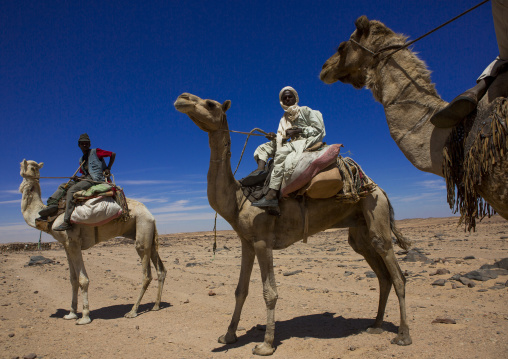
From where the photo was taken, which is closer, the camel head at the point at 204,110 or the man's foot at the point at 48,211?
the camel head at the point at 204,110

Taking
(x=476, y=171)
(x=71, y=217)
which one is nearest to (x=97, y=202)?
(x=71, y=217)

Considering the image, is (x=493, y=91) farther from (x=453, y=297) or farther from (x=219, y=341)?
(x=453, y=297)

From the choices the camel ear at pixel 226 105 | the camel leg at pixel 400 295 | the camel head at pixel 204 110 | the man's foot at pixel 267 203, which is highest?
the camel ear at pixel 226 105

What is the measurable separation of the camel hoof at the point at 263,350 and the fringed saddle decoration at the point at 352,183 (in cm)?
226

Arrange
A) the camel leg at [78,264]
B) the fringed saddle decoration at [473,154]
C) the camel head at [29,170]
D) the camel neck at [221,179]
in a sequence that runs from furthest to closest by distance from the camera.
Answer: the camel head at [29,170]
the camel leg at [78,264]
the camel neck at [221,179]
the fringed saddle decoration at [473,154]

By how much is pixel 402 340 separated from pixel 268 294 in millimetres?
1939

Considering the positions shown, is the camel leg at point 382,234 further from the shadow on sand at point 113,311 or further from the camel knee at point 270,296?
the shadow on sand at point 113,311

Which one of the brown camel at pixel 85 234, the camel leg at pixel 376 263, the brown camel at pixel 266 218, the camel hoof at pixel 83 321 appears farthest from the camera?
the brown camel at pixel 85 234

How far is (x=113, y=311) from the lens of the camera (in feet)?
26.1

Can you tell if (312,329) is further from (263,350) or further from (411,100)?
(411,100)

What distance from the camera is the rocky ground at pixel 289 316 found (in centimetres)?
485

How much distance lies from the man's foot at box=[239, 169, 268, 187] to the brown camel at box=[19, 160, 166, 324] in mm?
4014

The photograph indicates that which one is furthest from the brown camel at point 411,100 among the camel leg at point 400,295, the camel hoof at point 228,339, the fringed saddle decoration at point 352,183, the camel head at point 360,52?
the camel hoof at point 228,339

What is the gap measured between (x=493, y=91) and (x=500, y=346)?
11.2 feet
